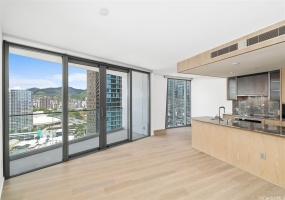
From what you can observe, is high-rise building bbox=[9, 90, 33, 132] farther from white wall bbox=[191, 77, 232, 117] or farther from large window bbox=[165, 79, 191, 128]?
white wall bbox=[191, 77, 232, 117]

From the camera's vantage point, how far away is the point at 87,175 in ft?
9.33

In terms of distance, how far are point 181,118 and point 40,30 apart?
685 cm

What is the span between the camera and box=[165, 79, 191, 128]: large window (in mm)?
7272

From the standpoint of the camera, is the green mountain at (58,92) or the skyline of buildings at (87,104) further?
the green mountain at (58,92)

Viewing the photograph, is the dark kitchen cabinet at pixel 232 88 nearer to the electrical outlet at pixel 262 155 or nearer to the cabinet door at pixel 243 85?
the cabinet door at pixel 243 85

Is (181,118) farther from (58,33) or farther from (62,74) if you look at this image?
(58,33)

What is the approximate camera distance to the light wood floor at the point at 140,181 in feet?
A: 7.40

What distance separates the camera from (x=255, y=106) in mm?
5203

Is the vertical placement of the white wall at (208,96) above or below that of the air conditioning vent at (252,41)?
below

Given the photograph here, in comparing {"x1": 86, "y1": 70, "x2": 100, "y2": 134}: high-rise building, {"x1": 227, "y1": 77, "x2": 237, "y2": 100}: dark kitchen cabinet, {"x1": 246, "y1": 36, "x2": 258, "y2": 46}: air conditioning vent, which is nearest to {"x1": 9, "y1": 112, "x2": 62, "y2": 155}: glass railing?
{"x1": 86, "y1": 70, "x2": 100, "y2": 134}: high-rise building

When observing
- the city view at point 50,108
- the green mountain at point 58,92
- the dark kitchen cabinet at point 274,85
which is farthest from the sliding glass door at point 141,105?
the dark kitchen cabinet at point 274,85

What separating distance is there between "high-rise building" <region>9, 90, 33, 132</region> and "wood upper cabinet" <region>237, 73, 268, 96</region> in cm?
650

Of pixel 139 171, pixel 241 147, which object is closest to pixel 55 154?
pixel 139 171

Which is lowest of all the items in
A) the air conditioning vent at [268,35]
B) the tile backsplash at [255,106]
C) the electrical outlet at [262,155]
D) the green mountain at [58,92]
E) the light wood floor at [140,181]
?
the light wood floor at [140,181]
